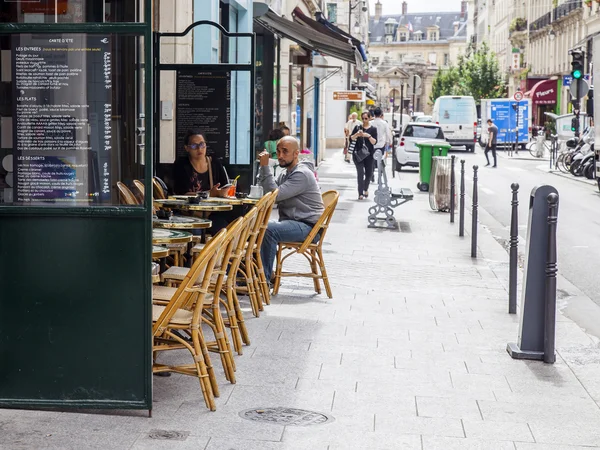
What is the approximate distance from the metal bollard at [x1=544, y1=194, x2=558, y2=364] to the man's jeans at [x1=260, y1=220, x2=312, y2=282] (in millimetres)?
3083

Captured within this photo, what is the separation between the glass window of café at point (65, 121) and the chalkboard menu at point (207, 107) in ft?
18.4

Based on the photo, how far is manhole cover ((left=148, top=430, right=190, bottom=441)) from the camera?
5230mm

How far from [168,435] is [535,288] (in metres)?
3.15

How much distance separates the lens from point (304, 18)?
24922mm

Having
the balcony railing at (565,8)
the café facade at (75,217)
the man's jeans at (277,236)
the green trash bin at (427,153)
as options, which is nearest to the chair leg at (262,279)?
the man's jeans at (277,236)

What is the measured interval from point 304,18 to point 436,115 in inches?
1215

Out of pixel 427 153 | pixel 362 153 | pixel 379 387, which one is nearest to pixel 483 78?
pixel 427 153

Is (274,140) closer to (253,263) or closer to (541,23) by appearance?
(253,263)

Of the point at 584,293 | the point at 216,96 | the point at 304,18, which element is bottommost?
the point at 584,293

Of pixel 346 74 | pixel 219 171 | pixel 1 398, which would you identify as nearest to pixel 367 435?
pixel 1 398

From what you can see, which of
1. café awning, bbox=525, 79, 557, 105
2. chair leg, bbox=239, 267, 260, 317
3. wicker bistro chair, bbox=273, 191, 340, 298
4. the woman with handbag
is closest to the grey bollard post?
chair leg, bbox=239, 267, 260, 317

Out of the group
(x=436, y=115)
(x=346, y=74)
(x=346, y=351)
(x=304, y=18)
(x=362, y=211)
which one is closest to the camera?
(x=346, y=351)

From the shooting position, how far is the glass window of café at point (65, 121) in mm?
5297

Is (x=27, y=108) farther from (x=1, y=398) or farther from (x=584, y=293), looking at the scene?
(x=584, y=293)
